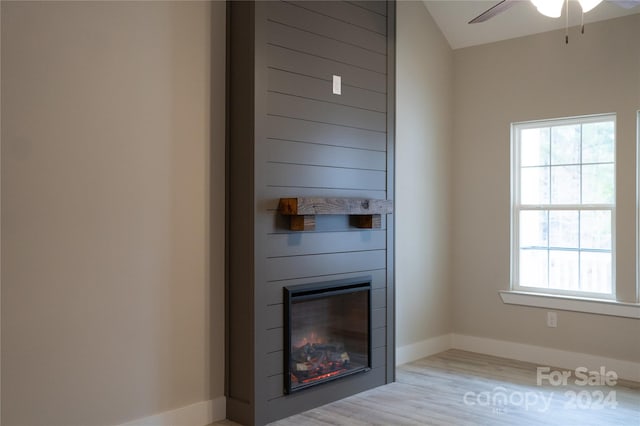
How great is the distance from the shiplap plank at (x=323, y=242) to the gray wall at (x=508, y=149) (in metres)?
1.34

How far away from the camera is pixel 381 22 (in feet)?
13.6

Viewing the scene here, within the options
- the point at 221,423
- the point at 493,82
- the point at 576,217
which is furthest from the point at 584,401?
the point at 493,82

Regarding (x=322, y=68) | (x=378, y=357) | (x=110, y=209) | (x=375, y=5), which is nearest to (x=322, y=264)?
(x=378, y=357)

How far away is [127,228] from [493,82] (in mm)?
3433

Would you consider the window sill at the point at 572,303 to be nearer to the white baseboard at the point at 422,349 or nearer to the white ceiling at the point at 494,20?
the white baseboard at the point at 422,349

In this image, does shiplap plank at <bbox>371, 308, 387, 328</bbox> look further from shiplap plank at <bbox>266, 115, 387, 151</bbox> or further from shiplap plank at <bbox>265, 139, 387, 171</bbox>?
shiplap plank at <bbox>266, 115, 387, 151</bbox>

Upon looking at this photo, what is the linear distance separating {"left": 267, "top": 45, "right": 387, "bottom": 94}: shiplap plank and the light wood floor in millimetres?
2110

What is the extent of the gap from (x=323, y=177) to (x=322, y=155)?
141mm

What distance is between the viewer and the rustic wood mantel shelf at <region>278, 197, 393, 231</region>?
3395mm

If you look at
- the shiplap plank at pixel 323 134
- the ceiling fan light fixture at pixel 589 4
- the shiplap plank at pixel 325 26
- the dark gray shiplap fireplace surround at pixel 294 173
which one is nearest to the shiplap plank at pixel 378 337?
the dark gray shiplap fireplace surround at pixel 294 173

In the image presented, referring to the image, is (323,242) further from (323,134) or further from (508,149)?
(508,149)

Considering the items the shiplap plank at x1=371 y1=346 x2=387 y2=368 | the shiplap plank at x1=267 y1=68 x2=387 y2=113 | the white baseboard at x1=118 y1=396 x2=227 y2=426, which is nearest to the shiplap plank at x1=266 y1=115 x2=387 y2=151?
the shiplap plank at x1=267 y1=68 x2=387 y2=113

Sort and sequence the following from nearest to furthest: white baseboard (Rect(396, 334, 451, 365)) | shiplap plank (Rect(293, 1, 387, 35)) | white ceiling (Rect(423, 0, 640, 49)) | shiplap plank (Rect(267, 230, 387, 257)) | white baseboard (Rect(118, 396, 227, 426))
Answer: white baseboard (Rect(118, 396, 227, 426)) < shiplap plank (Rect(267, 230, 387, 257)) < shiplap plank (Rect(293, 1, 387, 35)) < white ceiling (Rect(423, 0, 640, 49)) < white baseboard (Rect(396, 334, 451, 365))

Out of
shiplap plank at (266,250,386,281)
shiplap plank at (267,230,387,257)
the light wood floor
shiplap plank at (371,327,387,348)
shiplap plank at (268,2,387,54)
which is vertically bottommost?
the light wood floor
